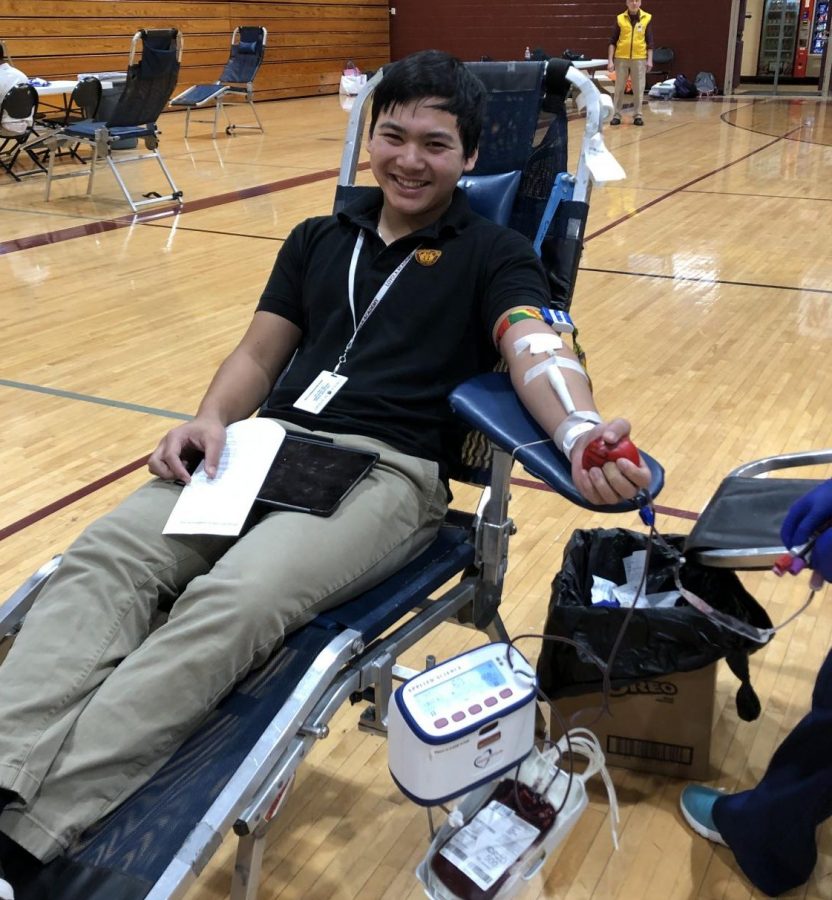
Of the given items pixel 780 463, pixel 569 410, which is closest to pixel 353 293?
pixel 569 410

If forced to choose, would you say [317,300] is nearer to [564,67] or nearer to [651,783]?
[564,67]

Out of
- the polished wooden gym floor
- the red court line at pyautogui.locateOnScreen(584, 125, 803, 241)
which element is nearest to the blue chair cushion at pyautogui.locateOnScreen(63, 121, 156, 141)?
the polished wooden gym floor

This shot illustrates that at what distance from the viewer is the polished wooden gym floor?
1.58m

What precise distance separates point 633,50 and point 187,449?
418 inches

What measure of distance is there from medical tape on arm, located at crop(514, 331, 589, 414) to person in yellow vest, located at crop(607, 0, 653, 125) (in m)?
9.75

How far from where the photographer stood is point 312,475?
1555mm

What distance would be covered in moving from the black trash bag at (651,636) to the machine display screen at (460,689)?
40cm

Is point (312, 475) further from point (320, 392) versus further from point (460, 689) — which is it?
point (460, 689)

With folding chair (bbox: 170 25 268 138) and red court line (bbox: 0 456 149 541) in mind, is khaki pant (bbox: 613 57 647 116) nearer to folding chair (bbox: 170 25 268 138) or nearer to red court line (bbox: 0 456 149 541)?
folding chair (bbox: 170 25 268 138)

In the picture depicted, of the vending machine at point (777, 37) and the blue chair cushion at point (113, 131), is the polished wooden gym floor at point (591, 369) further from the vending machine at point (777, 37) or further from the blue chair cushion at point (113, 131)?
the vending machine at point (777, 37)

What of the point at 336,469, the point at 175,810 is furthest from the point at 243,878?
the point at 336,469

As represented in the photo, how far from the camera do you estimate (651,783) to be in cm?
170

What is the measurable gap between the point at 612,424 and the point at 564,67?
1005mm

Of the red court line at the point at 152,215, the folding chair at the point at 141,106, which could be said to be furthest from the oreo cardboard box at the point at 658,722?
the folding chair at the point at 141,106
